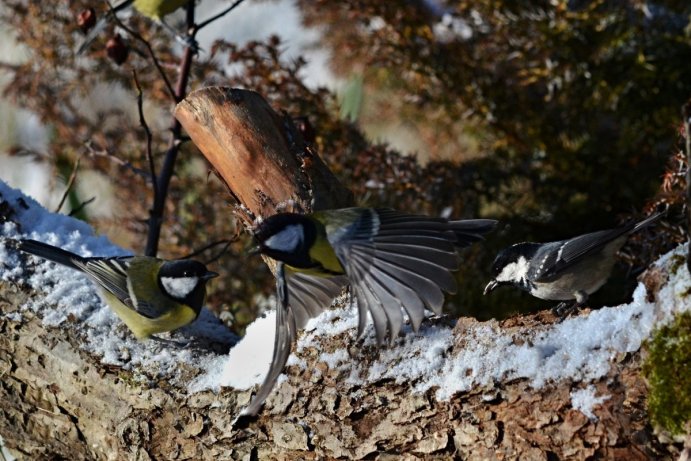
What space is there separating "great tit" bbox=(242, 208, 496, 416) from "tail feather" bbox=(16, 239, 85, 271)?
0.55 metres

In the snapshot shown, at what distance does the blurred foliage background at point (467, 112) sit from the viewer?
289 cm

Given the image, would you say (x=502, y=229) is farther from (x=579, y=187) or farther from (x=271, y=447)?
(x=271, y=447)

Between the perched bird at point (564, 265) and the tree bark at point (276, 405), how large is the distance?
48cm

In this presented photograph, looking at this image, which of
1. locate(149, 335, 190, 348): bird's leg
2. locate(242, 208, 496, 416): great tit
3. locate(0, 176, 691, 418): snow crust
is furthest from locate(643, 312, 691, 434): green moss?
locate(149, 335, 190, 348): bird's leg

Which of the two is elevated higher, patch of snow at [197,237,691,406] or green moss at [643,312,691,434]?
patch of snow at [197,237,691,406]

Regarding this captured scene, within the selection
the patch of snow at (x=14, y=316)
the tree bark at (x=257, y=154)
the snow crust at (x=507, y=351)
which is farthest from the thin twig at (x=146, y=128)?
the snow crust at (x=507, y=351)

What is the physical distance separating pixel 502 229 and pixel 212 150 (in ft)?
4.80

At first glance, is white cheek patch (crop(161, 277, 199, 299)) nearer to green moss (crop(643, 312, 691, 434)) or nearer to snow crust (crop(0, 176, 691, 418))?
snow crust (crop(0, 176, 691, 418))

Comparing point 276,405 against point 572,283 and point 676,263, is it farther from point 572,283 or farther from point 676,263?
point 572,283

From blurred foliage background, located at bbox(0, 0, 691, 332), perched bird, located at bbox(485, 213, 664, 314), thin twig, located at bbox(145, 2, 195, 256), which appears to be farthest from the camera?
blurred foliage background, located at bbox(0, 0, 691, 332)

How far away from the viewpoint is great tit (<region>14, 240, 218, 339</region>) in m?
1.81

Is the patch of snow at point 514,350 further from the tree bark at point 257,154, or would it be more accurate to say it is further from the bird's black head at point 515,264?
the bird's black head at point 515,264

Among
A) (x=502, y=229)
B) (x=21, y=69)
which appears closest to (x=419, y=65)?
(x=502, y=229)

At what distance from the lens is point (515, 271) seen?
200 centimetres
